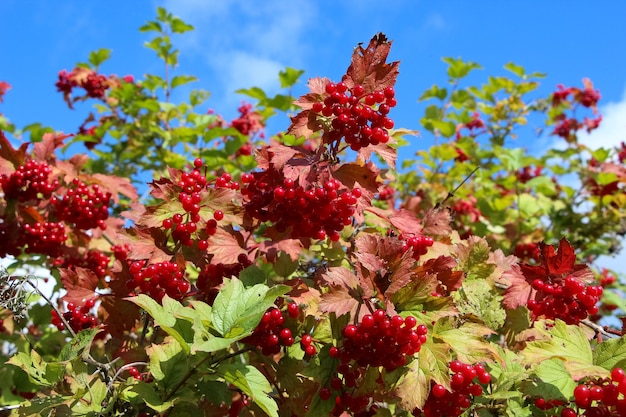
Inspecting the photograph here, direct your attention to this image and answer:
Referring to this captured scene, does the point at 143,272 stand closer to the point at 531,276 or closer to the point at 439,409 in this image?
the point at 439,409

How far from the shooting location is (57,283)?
365cm

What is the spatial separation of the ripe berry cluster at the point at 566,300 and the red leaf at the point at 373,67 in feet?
3.37

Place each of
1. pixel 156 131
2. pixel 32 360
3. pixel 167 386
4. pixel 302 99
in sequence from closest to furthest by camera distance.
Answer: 1. pixel 167 386
2. pixel 32 360
3. pixel 302 99
4. pixel 156 131

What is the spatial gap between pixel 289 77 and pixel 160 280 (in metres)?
4.28

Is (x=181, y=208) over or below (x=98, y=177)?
below

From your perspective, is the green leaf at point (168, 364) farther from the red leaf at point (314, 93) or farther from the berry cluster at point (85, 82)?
the berry cluster at point (85, 82)

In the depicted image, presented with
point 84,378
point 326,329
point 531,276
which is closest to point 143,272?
point 84,378

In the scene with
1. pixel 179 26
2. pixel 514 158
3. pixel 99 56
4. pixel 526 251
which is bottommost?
pixel 526 251

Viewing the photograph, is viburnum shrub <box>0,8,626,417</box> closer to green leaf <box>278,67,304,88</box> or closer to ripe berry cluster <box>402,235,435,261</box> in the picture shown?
ripe berry cluster <box>402,235,435,261</box>

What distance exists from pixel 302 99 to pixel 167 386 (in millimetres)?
1174

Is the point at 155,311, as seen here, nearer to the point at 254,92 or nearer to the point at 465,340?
the point at 465,340

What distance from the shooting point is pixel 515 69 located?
7.31m

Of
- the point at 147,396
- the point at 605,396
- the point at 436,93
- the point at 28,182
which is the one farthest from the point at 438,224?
the point at 436,93


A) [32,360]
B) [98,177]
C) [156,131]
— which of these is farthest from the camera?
[156,131]
